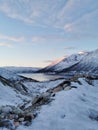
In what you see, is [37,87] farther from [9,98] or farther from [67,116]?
[67,116]

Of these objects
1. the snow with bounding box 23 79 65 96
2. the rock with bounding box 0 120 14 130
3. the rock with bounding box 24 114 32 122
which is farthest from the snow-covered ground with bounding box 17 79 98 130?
the snow with bounding box 23 79 65 96

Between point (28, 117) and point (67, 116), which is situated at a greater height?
point (67, 116)

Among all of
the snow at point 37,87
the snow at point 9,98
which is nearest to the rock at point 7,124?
the snow at point 9,98

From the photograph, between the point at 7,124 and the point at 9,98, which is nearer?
the point at 7,124

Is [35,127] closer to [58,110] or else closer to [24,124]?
[24,124]

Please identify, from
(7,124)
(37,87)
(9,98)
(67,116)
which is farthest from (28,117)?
(37,87)

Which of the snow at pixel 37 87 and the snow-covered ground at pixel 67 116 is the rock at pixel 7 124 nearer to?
the snow-covered ground at pixel 67 116

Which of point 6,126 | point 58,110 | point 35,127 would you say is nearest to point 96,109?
point 58,110

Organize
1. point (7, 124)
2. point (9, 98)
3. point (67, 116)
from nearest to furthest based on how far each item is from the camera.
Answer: point (7, 124) → point (67, 116) → point (9, 98)

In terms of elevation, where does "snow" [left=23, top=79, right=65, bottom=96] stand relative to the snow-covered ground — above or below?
below

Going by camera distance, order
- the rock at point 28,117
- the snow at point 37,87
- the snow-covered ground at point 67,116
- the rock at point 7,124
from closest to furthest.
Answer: the snow-covered ground at point 67,116 < the rock at point 7,124 < the rock at point 28,117 < the snow at point 37,87

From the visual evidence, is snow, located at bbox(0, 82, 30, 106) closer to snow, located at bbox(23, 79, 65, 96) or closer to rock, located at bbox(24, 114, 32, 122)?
rock, located at bbox(24, 114, 32, 122)
